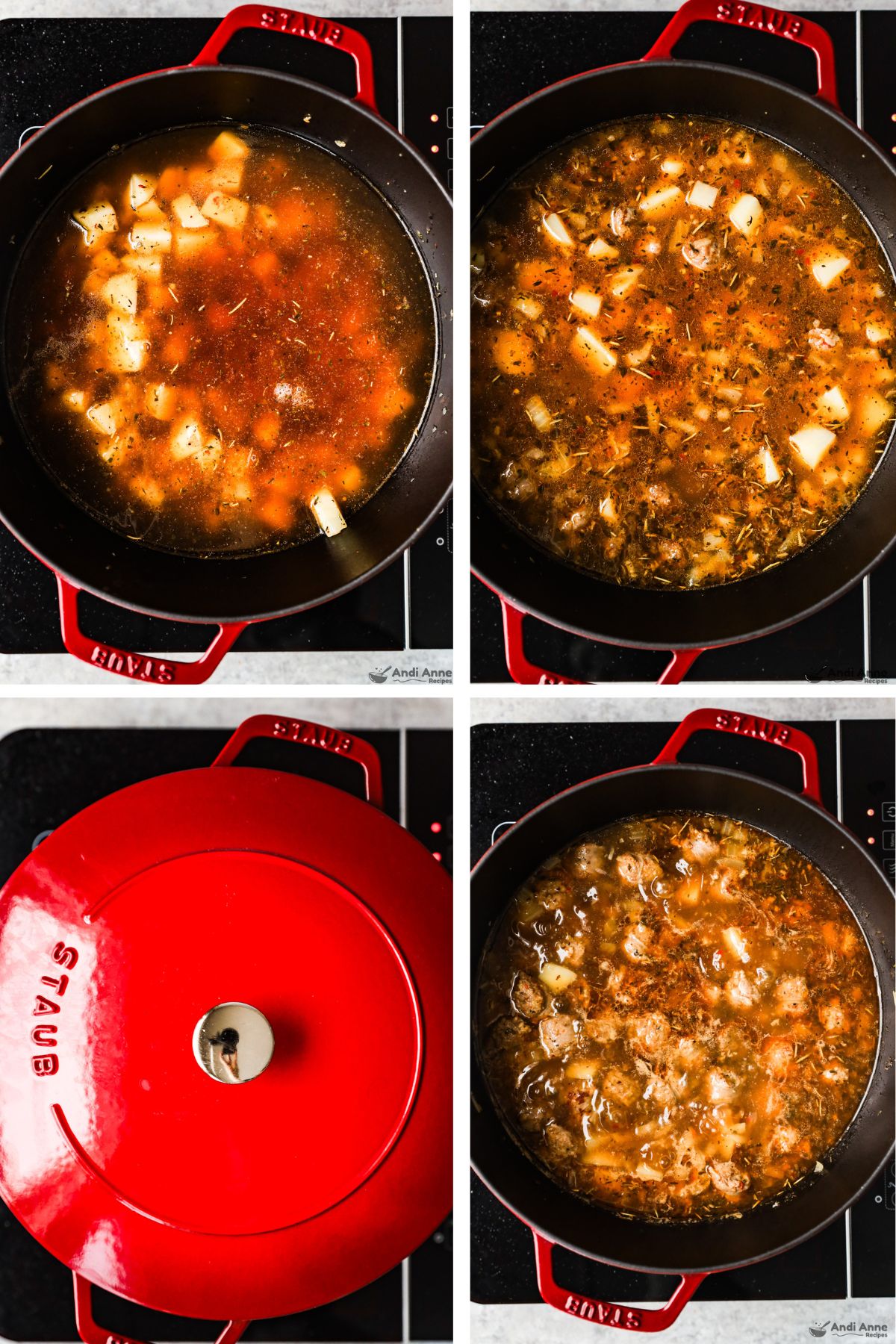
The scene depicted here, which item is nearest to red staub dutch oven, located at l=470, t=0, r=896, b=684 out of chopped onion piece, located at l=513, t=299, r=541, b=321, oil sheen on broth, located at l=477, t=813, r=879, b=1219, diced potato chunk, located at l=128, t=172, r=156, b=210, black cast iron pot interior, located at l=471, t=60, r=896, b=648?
black cast iron pot interior, located at l=471, t=60, r=896, b=648

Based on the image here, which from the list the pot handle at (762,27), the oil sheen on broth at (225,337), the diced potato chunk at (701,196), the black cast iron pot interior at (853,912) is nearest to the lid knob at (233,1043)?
the black cast iron pot interior at (853,912)

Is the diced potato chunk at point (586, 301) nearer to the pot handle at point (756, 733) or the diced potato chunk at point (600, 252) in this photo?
the diced potato chunk at point (600, 252)

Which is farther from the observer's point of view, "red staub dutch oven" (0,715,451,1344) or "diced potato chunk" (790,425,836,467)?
"diced potato chunk" (790,425,836,467)

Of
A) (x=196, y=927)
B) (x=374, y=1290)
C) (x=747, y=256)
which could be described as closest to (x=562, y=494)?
(x=747, y=256)

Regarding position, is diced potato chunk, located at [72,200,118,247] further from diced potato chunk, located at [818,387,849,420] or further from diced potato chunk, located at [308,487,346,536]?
diced potato chunk, located at [818,387,849,420]

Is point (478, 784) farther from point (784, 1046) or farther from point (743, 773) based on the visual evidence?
point (784, 1046)
